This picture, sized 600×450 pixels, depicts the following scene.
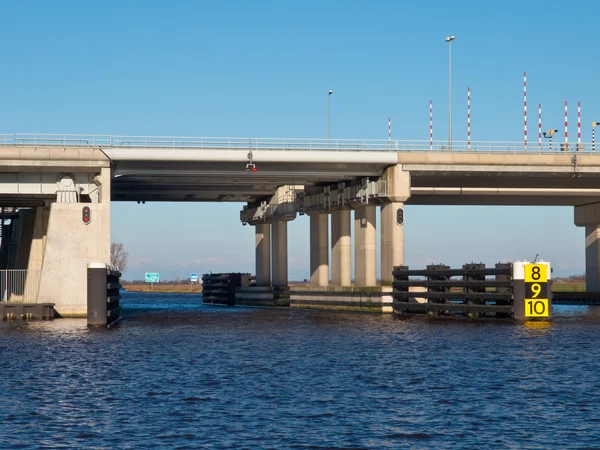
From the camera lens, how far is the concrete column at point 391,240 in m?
73.4

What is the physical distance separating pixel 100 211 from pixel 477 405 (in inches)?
1681

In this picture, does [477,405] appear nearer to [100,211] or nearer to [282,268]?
[100,211]

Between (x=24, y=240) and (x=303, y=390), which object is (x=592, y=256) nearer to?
(x=24, y=240)

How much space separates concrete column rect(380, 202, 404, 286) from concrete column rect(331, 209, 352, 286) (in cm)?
1012

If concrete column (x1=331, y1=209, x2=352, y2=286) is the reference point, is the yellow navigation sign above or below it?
below

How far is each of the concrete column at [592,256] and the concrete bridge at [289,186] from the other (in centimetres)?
180

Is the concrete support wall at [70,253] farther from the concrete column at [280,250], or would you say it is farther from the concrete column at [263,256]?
the concrete column at [263,256]

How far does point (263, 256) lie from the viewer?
106 meters

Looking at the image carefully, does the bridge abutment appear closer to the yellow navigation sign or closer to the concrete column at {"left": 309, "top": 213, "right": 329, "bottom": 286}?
the concrete column at {"left": 309, "top": 213, "right": 329, "bottom": 286}

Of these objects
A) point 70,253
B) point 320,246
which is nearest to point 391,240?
point 320,246

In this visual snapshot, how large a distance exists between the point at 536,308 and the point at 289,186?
38113 millimetres

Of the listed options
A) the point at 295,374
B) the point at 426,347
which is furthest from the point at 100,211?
the point at 295,374

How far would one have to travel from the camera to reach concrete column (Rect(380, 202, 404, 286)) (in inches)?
2891

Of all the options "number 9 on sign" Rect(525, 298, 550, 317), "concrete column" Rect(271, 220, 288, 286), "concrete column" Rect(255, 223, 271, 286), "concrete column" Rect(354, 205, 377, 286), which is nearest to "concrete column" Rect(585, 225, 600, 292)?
"concrete column" Rect(354, 205, 377, 286)
